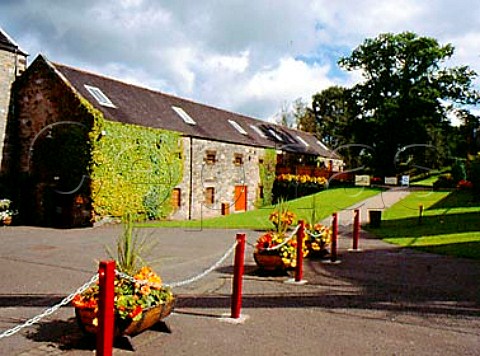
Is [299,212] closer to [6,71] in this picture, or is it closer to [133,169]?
[133,169]

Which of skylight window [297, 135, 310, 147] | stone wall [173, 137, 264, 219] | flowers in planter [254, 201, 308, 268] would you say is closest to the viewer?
flowers in planter [254, 201, 308, 268]

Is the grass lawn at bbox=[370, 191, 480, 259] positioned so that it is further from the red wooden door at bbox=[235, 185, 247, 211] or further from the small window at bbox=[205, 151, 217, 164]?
the small window at bbox=[205, 151, 217, 164]

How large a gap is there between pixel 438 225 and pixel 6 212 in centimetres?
1888

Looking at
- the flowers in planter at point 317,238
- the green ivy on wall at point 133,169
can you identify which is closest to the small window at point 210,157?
the green ivy on wall at point 133,169

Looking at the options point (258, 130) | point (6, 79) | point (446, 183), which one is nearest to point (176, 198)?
point (6, 79)

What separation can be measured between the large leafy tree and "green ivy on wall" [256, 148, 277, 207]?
12.6m

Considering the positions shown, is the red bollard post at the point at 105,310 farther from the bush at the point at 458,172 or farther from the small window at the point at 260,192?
the bush at the point at 458,172

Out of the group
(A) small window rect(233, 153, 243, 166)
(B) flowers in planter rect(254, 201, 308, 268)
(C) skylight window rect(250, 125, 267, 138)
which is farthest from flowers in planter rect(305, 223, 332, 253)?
(C) skylight window rect(250, 125, 267, 138)

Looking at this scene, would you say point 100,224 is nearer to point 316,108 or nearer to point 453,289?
point 453,289

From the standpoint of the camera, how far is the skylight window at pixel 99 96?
23.2 m

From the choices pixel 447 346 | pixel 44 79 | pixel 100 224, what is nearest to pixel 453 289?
pixel 447 346

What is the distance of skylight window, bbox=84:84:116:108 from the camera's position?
23231 mm

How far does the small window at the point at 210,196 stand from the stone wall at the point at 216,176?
0.04 feet

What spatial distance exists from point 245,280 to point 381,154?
36.3 meters
